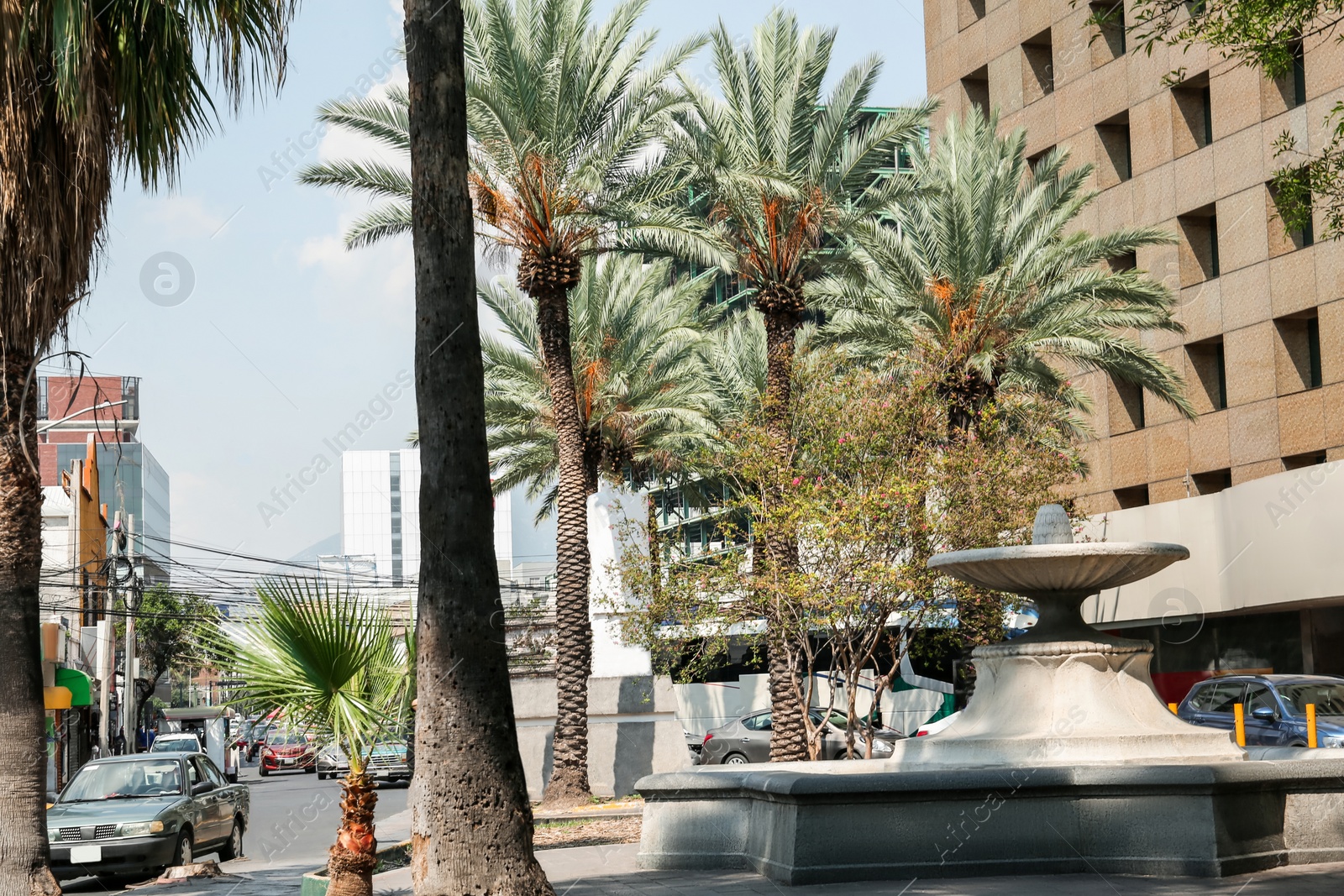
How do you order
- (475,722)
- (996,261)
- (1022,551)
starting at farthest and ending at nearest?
1. (996,261)
2. (1022,551)
3. (475,722)

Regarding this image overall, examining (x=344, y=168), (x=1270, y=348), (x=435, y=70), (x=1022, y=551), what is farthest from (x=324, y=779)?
(x=435, y=70)

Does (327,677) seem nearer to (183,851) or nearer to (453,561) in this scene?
(453,561)

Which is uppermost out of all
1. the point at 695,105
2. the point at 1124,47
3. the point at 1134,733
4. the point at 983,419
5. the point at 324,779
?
the point at 1124,47

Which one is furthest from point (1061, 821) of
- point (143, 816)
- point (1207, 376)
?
point (1207, 376)

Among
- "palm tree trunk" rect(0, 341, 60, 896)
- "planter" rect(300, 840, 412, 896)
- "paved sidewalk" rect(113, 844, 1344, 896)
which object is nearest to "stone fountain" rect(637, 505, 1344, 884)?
"paved sidewalk" rect(113, 844, 1344, 896)

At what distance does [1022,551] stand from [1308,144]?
25751mm

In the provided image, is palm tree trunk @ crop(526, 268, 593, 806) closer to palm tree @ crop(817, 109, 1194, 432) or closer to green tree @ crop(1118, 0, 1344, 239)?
palm tree @ crop(817, 109, 1194, 432)

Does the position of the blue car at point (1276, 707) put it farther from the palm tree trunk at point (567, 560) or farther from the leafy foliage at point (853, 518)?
Answer: the palm tree trunk at point (567, 560)

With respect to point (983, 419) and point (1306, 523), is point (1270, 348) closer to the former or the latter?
point (1306, 523)

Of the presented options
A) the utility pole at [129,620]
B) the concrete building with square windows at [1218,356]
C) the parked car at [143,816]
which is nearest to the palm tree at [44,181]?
the parked car at [143,816]

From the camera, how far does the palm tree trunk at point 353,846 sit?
9.12 metres

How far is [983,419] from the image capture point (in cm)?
2362

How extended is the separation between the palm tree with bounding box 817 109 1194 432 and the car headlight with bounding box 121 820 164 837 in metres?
14.4

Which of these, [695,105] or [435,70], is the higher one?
[695,105]
